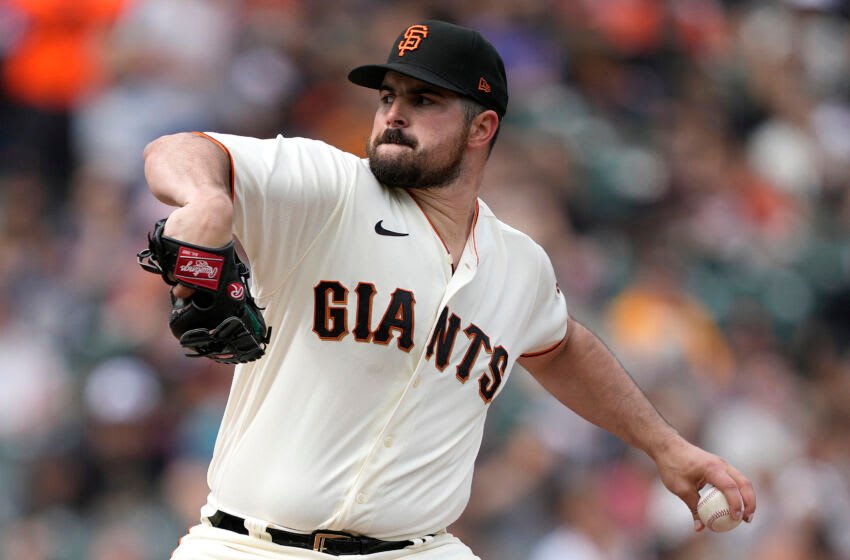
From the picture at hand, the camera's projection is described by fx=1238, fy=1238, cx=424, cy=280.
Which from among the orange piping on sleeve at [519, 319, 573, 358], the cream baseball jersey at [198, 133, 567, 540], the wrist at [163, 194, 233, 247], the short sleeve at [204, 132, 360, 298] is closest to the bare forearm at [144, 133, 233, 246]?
the wrist at [163, 194, 233, 247]

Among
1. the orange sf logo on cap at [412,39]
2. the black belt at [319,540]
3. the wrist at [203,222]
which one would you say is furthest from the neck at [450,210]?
the wrist at [203,222]

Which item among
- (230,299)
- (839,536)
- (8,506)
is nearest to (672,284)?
(839,536)

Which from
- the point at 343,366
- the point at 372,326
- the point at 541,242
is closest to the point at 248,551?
the point at 343,366

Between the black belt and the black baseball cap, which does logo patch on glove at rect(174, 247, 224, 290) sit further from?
the black baseball cap

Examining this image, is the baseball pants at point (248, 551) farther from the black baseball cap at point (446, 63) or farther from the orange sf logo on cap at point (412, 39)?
the orange sf logo on cap at point (412, 39)

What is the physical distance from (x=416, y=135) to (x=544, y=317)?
0.89m

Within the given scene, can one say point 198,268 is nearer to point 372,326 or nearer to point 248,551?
point 372,326

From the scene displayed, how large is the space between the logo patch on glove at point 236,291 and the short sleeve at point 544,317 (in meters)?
1.52

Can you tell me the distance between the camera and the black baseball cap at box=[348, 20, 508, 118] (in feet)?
12.6

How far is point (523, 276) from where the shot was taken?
423cm

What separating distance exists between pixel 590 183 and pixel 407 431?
7081 mm

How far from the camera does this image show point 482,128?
4098 mm

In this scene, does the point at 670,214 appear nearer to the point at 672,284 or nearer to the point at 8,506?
the point at 672,284

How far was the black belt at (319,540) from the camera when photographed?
3.59 m
